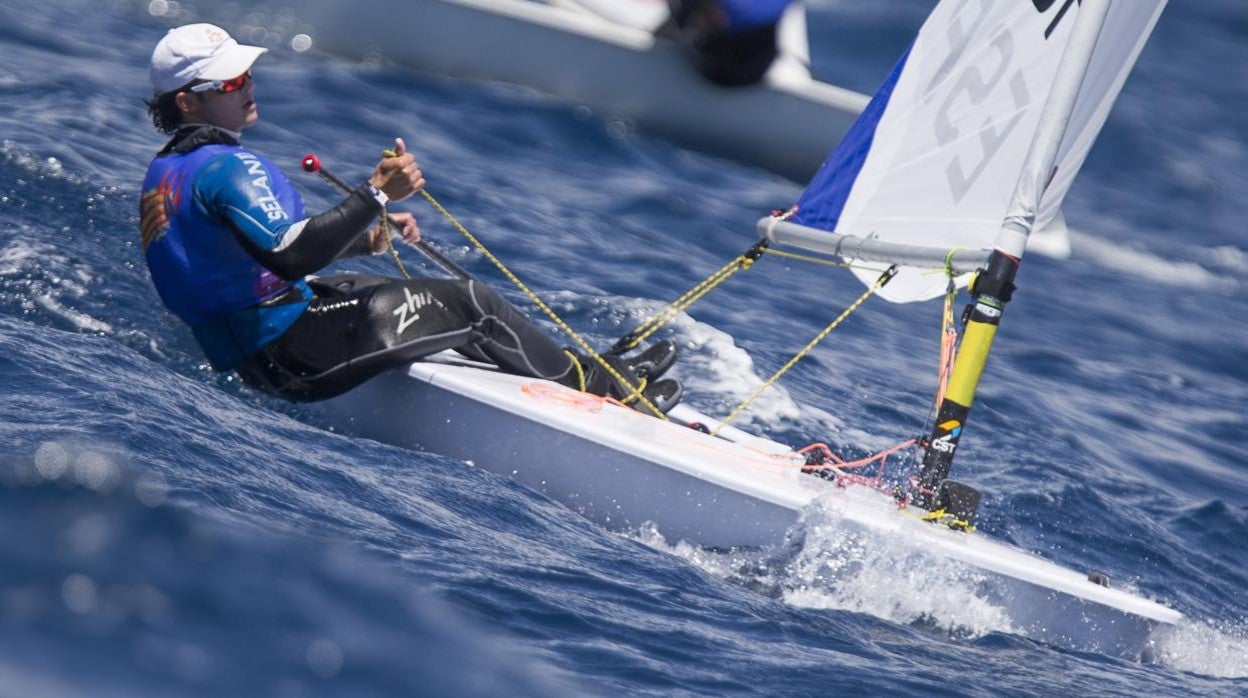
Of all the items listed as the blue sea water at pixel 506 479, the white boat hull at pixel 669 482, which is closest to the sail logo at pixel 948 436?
the white boat hull at pixel 669 482

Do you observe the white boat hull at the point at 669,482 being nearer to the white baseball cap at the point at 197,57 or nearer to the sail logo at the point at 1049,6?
the white baseball cap at the point at 197,57

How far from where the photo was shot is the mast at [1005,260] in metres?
3.92

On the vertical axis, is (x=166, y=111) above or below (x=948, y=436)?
above

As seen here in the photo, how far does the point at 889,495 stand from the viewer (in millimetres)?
4094

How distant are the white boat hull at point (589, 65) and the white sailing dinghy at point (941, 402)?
4390 mm

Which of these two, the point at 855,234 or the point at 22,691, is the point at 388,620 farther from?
the point at 855,234

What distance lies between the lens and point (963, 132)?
441 centimetres

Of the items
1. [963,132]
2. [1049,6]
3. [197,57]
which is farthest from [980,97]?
[197,57]

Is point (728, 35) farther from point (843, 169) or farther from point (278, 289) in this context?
point (278, 289)

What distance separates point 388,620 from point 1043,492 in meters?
3.36

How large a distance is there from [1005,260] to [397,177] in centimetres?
155

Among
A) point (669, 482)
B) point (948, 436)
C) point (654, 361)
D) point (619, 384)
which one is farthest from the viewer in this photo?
point (654, 361)

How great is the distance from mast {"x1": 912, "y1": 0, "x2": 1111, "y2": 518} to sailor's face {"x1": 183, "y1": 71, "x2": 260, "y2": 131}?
1870 mm

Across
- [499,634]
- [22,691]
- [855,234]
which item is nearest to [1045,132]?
[855,234]
